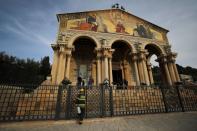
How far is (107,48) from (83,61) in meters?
3.56

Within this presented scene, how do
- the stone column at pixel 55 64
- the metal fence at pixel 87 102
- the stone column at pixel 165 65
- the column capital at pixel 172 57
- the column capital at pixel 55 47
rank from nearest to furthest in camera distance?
the metal fence at pixel 87 102 → the stone column at pixel 55 64 → the column capital at pixel 55 47 → the stone column at pixel 165 65 → the column capital at pixel 172 57

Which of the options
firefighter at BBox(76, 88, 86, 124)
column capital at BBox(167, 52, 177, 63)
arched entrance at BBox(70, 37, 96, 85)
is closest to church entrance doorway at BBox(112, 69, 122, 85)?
arched entrance at BBox(70, 37, 96, 85)

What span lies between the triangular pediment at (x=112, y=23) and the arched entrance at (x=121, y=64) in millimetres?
2111

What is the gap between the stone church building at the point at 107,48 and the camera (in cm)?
1203

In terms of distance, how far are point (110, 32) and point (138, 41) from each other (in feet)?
11.6

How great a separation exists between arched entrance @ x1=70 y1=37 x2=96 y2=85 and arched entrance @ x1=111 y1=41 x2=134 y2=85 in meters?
3.00

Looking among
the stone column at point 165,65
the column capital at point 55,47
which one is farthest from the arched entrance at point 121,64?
the column capital at point 55,47

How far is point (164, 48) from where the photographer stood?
1605 cm

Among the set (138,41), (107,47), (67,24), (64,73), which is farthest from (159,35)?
(64,73)

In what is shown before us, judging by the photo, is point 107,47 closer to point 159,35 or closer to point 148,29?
point 148,29

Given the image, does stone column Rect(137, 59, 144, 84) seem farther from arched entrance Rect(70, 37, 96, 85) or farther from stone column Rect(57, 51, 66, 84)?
stone column Rect(57, 51, 66, 84)

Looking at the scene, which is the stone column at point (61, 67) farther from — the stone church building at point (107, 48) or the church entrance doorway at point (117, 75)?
the church entrance doorway at point (117, 75)

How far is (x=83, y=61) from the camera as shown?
48.1 feet

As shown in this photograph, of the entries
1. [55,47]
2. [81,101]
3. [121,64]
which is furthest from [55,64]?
[121,64]
